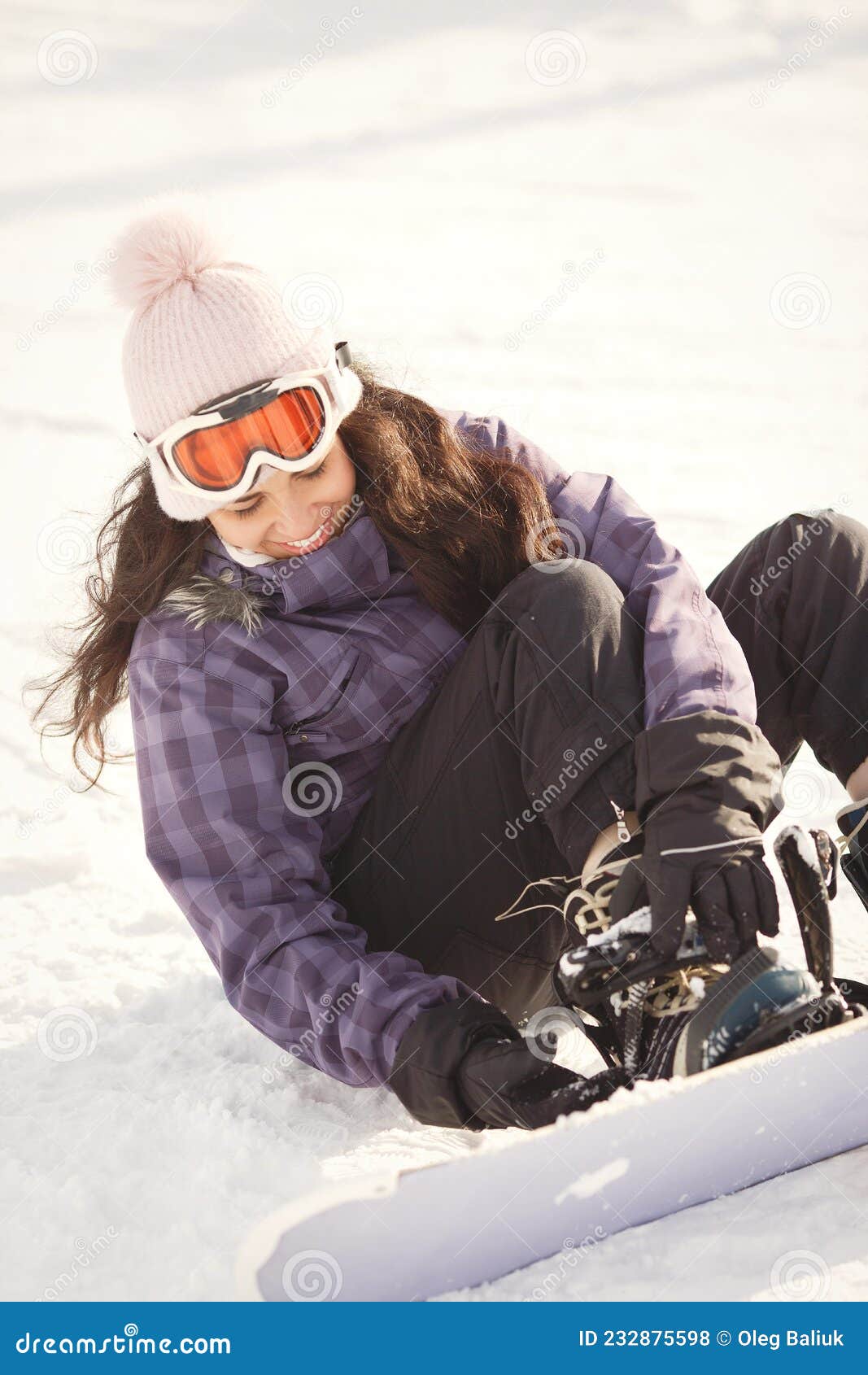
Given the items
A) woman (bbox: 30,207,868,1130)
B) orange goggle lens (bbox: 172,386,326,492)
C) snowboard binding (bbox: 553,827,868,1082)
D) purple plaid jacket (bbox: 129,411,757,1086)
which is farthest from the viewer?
orange goggle lens (bbox: 172,386,326,492)

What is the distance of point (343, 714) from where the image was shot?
76.9 inches

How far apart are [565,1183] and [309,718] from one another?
872mm

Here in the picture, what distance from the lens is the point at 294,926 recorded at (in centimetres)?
175

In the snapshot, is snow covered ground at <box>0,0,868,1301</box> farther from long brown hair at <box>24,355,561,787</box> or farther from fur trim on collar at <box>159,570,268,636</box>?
fur trim on collar at <box>159,570,268,636</box>

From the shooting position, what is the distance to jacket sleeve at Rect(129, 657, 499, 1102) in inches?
66.3

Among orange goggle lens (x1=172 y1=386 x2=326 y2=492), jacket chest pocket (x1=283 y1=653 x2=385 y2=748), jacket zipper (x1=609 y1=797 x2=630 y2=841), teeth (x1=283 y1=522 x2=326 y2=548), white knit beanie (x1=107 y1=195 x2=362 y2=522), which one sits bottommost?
jacket chest pocket (x1=283 y1=653 x2=385 y2=748)

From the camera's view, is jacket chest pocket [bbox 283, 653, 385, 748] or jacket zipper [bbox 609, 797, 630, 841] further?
jacket chest pocket [bbox 283, 653, 385, 748]

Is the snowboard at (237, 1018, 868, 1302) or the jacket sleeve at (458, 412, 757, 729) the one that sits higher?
the jacket sleeve at (458, 412, 757, 729)

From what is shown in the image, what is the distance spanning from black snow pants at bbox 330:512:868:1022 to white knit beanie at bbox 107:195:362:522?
0.52m

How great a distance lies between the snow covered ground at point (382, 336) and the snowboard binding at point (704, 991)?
20cm

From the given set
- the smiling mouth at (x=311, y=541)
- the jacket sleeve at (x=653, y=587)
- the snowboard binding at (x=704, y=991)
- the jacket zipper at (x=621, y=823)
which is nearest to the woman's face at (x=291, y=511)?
the smiling mouth at (x=311, y=541)

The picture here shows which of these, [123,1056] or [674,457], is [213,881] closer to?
[123,1056]

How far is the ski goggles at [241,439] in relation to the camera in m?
1.80

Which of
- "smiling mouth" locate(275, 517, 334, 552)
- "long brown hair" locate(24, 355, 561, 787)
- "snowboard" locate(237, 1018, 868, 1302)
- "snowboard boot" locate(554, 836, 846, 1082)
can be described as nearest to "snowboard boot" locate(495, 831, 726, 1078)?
"snowboard boot" locate(554, 836, 846, 1082)
